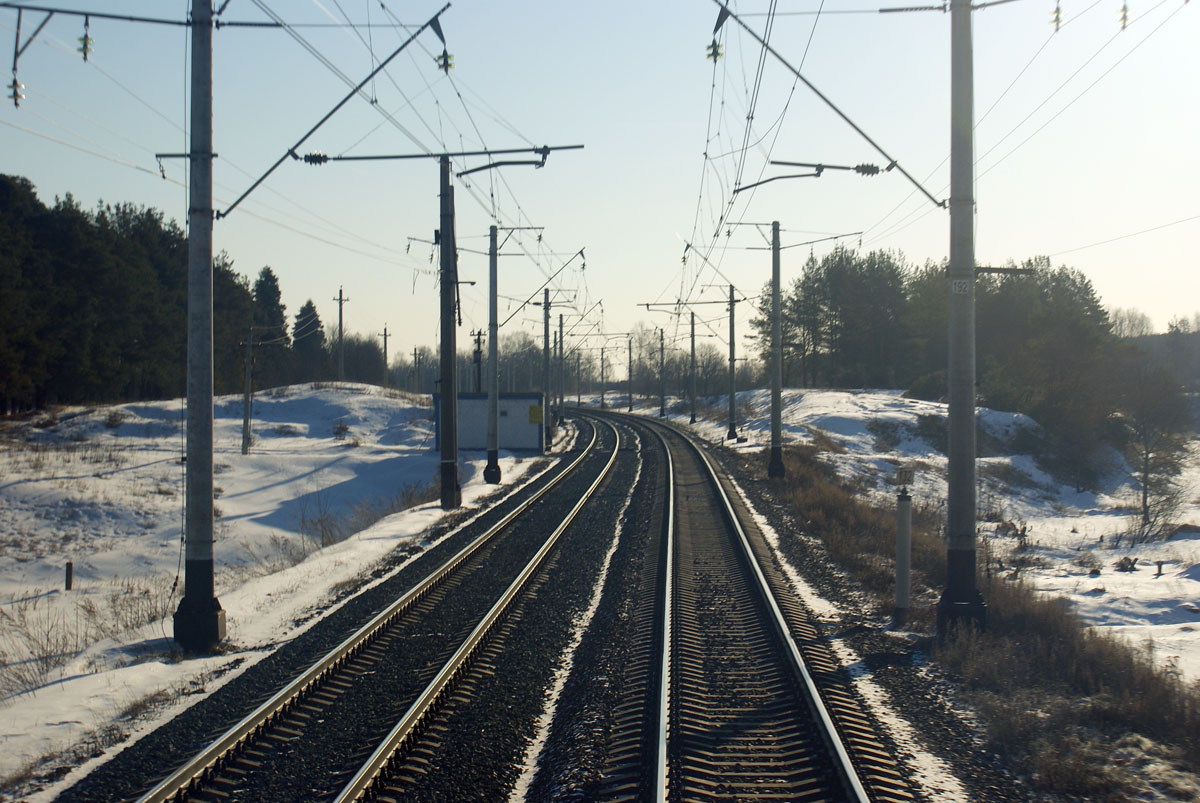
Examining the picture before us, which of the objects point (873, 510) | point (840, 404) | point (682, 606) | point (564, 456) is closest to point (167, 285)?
point (564, 456)

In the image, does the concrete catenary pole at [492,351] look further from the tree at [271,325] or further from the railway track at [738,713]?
the tree at [271,325]

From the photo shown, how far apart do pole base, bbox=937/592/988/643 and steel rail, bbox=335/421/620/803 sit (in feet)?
16.1

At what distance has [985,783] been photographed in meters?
5.85

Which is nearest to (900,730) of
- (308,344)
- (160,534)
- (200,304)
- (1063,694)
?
(1063,694)

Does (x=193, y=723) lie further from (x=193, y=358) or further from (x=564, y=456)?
(x=564, y=456)

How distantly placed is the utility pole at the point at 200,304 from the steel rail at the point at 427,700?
2886 mm

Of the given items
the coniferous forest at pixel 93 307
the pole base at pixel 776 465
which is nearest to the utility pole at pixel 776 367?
the pole base at pixel 776 465

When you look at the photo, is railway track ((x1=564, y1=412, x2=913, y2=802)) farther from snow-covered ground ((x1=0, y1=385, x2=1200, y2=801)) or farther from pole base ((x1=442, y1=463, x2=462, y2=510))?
pole base ((x1=442, y1=463, x2=462, y2=510))

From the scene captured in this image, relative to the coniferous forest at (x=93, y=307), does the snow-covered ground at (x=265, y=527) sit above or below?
below

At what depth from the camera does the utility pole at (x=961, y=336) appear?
9.59m

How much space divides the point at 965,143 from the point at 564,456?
101 feet

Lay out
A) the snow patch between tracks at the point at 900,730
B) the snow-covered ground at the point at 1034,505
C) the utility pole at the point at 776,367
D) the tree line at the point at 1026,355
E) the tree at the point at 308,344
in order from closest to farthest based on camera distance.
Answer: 1. the snow patch between tracks at the point at 900,730
2. the snow-covered ground at the point at 1034,505
3. the utility pole at the point at 776,367
4. the tree line at the point at 1026,355
5. the tree at the point at 308,344

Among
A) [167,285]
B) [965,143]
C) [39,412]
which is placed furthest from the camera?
[167,285]

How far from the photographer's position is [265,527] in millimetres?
29578
